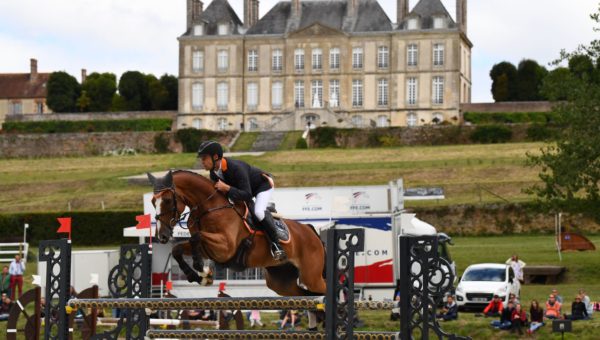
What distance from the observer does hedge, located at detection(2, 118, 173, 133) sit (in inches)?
3169

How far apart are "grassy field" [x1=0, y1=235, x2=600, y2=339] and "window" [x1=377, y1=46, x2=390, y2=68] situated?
4448cm

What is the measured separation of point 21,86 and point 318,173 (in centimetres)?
5621

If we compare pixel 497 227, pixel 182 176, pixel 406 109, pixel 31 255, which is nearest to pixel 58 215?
pixel 31 255

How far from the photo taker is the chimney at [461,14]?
83.1m

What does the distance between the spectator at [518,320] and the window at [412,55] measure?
6364 centimetres

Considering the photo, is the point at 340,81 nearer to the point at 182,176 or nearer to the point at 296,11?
the point at 296,11

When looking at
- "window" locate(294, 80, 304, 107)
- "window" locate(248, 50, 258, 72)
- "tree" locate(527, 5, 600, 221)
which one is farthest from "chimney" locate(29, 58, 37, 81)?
"tree" locate(527, 5, 600, 221)

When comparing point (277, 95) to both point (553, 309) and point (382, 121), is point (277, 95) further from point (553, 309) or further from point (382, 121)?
point (553, 309)

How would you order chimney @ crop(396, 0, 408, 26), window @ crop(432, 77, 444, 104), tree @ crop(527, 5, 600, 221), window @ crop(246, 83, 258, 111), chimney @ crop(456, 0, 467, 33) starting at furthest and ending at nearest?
chimney @ crop(456, 0, 467, 33), window @ crop(246, 83, 258, 111), chimney @ crop(396, 0, 408, 26), window @ crop(432, 77, 444, 104), tree @ crop(527, 5, 600, 221)

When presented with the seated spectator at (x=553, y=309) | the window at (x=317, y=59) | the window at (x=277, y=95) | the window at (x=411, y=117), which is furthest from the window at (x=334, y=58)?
the seated spectator at (x=553, y=309)

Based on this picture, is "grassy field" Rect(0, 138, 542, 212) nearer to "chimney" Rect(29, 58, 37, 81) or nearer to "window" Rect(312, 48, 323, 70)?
"window" Rect(312, 48, 323, 70)

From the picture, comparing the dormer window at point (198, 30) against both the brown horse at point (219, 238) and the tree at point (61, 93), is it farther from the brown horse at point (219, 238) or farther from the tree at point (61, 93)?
the brown horse at point (219, 238)

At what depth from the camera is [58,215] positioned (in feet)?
128

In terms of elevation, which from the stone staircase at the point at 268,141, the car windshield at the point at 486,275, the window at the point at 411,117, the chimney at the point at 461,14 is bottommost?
the car windshield at the point at 486,275
